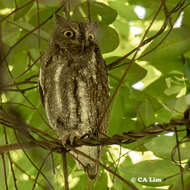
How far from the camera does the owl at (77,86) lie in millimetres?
2230

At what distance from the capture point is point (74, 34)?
246cm

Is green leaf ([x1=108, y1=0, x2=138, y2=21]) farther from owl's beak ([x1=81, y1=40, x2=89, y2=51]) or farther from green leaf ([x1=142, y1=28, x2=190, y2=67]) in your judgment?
green leaf ([x1=142, y1=28, x2=190, y2=67])

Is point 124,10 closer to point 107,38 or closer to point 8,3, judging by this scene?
point 107,38

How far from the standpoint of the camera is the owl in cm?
223

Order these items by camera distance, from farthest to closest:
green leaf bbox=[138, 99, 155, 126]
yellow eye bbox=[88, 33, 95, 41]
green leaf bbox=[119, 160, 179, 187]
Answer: yellow eye bbox=[88, 33, 95, 41] < green leaf bbox=[138, 99, 155, 126] < green leaf bbox=[119, 160, 179, 187]

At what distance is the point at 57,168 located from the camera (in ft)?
7.85

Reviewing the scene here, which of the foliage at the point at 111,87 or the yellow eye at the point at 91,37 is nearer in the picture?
the foliage at the point at 111,87

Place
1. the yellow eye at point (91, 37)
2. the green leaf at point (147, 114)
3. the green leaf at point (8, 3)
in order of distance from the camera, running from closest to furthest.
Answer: the green leaf at point (147, 114)
the green leaf at point (8, 3)
the yellow eye at point (91, 37)

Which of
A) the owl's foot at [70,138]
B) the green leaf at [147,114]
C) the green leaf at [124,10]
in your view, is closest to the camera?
the green leaf at [147,114]

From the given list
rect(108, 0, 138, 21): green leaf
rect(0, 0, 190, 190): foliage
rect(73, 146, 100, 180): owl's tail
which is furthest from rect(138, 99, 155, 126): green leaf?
rect(108, 0, 138, 21): green leaf

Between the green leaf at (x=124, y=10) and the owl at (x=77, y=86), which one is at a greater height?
the green leaf at (x=124, y=10)

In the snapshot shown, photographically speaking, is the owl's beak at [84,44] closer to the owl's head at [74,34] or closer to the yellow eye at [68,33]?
the owl's head at [74,34]

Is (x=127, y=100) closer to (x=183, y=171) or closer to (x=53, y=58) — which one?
(x=53, y=58)

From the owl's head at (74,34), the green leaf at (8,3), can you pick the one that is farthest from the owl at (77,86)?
the green leaf at (8,3)
